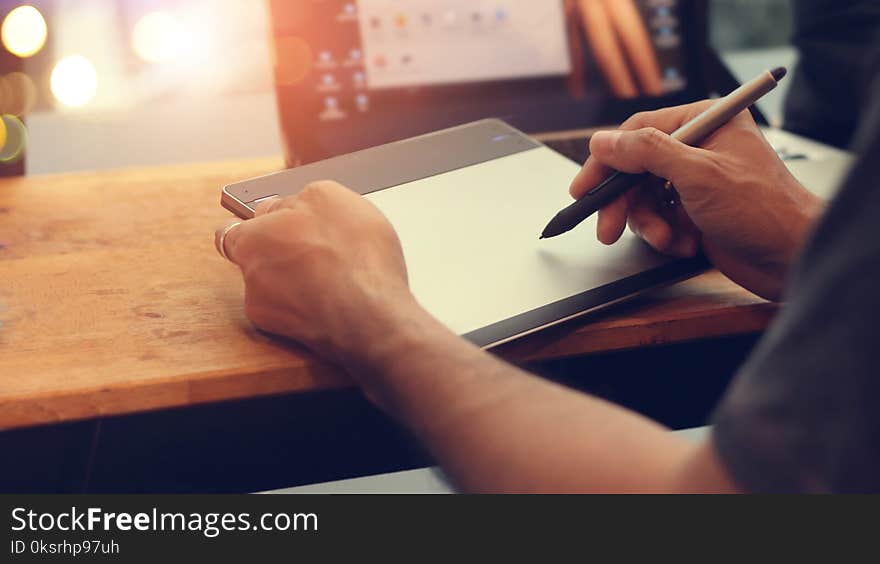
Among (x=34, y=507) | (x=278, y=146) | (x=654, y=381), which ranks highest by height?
(x=278, y=146)

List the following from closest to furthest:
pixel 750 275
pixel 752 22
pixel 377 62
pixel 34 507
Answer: pixel 34 507 < pixel 750 275 < pixel 377 62 < pixel 752 22

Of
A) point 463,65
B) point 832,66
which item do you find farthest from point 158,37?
point 832,66

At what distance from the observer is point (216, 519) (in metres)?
0.49

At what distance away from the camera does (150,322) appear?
22.4 inches

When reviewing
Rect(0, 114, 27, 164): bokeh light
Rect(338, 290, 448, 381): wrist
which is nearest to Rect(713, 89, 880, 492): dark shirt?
Rect(338, 290, 448, 381): wrist

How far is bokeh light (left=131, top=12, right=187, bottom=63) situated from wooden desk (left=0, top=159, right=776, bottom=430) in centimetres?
36

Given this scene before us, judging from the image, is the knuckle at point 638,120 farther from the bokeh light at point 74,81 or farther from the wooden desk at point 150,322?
the bokeh light at point 74,81

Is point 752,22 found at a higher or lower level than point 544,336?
higher

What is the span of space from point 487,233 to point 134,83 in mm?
667

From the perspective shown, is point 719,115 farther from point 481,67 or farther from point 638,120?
point 481,67

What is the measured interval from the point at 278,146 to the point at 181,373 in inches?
22.2

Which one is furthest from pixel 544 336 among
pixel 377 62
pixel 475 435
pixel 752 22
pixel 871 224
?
pixel 752 22

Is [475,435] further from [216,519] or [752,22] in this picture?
[752,22]

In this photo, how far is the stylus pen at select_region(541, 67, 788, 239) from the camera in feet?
1.96
